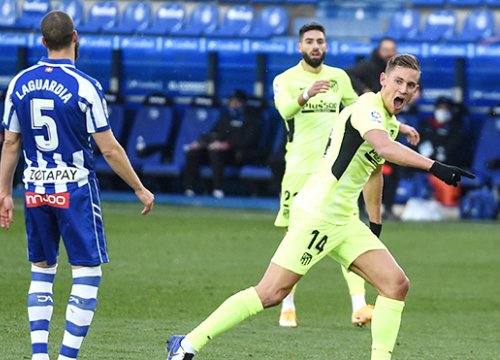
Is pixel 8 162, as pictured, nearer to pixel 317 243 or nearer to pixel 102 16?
pixel 317 243

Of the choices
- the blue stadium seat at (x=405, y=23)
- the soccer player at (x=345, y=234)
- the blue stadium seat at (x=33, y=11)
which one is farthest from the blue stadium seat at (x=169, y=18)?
the soccer player at (x=345, y=234)

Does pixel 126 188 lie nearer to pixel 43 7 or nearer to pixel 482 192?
pixel 43 7

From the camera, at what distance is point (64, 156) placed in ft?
25.9

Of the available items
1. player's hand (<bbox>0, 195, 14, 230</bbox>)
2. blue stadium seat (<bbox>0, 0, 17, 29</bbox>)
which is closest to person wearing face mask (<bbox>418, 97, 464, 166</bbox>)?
blue stadium seat (<bbox>0, 0, 17, 29</bbox>)

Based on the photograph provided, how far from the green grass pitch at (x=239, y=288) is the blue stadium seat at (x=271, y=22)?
4.14 meters

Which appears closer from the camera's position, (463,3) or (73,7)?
(463,3)

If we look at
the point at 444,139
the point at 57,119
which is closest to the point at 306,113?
the point at 57,119

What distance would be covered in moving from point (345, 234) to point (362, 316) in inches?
89.8

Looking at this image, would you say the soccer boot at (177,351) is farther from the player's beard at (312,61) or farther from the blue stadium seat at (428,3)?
the blue stadium seat at (428,3)

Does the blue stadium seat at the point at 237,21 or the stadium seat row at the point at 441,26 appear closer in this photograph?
the stadium seat row at the point at 441,26

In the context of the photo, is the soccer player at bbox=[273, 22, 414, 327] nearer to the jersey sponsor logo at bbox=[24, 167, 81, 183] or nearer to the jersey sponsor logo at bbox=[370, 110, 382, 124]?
the jersey sponsor logo at bbox=[370, 110, 382, 124]

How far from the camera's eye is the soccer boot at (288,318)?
11.3 meters

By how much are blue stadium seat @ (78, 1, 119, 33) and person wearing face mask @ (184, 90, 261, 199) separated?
3.28 m

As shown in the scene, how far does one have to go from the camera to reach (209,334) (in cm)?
793
